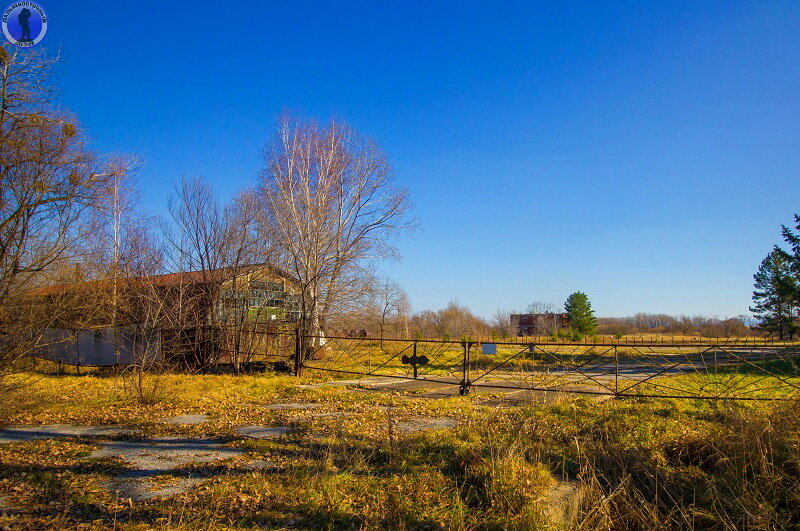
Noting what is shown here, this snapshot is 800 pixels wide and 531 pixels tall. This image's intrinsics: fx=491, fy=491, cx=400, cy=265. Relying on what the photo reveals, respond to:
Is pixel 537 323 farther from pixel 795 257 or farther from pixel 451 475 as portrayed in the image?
pixel 451 475

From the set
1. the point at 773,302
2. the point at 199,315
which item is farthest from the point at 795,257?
the point at 199,315

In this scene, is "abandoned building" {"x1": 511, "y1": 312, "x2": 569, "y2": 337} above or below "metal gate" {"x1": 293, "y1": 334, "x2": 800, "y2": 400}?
above

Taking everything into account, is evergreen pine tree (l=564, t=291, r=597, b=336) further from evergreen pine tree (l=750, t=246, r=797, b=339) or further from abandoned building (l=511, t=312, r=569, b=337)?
evergreen pine tree (l=750, t=246, r=797, b=339)

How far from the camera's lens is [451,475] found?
5809mm

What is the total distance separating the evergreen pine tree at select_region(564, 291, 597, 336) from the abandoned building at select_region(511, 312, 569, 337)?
1.25 meters

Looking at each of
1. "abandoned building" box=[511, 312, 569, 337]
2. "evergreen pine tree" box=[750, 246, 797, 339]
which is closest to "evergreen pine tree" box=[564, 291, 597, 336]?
"abandoned building" box=[511, 312, 569, 337]

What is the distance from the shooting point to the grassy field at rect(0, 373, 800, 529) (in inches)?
182

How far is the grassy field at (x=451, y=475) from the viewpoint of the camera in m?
4.62

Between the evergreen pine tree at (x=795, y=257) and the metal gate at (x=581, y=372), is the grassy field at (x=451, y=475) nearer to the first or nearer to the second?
the metal gate at (x=581, y=372)

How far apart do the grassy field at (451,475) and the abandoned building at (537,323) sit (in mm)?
46377

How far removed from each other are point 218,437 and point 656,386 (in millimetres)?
10881

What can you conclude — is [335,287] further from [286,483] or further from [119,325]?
[286,483]

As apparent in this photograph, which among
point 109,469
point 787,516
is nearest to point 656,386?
point 787,516

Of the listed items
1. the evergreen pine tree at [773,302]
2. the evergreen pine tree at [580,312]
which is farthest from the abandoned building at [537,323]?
the evergreen pine tree at [773,302]
